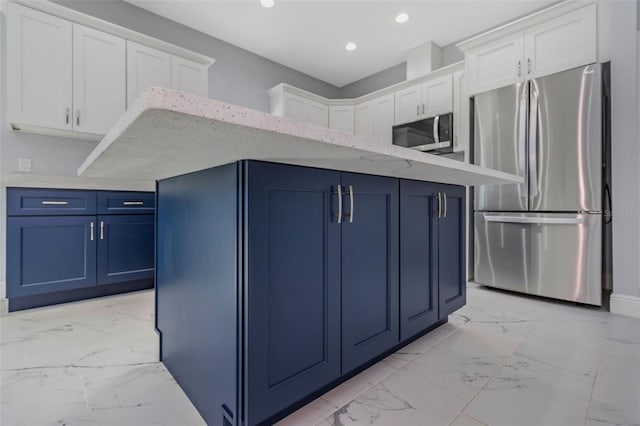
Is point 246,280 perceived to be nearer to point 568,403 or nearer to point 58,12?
point 568,403

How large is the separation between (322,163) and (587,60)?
2.59 meters

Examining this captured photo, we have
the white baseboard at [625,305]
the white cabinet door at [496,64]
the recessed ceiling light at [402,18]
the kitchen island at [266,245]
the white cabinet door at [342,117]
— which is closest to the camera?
the kitchen island at [266,245]

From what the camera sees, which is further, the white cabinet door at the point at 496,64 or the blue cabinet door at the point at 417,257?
the white cabinet door at the point at 496,64

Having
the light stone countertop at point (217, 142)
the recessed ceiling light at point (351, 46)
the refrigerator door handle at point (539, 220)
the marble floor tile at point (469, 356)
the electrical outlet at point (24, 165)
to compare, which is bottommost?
the marble floor tile at point (469, 356)

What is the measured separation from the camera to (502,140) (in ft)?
8.84

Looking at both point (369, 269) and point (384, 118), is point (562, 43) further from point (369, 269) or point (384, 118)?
point (369, 269)

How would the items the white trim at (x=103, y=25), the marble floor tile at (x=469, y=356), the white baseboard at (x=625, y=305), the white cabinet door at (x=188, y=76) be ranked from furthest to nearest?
the white cabinet door at (x=188, y=76) < the white trim at (x=103, y=25) < the white baseboard at (x=625, y=305) < the marble floor tile at (x=469, y=356)

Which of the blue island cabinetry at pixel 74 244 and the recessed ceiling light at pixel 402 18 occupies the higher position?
the recessed ceiling light at pixel 402 18

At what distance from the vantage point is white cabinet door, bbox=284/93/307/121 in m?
4.09

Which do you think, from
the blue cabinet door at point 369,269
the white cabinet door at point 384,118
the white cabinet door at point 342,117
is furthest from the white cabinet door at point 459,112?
the blue cabinet door at point 369,269

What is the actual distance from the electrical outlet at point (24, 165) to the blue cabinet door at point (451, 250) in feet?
10.5

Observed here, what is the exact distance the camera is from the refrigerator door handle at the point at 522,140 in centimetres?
254

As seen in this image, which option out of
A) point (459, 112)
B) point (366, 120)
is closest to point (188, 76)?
point (366, 120)

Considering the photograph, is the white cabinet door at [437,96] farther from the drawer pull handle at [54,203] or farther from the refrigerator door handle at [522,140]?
the drawer pull handle at [54,203]
